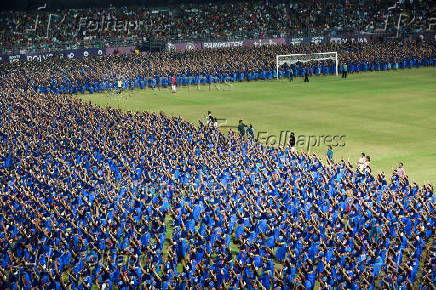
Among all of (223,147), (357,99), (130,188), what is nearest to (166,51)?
(357,99)

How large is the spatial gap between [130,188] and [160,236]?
501 centimetres

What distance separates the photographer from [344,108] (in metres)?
42.8

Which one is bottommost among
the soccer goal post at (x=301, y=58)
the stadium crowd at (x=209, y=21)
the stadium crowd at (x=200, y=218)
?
the stadium crowd at (x=200, y=218)

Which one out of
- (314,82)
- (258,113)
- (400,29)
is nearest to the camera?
(258,113)

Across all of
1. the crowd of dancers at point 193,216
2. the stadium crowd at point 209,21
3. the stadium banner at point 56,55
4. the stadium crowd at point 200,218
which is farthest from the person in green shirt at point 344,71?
the stadium crowd at point 200,218

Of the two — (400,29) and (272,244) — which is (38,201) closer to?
(272,244)

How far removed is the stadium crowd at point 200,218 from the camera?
1565cm

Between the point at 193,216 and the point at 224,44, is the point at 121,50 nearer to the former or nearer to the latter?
the point at 224,44

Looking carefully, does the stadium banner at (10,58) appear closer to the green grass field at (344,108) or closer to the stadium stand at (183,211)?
the green grass field at (344,108)

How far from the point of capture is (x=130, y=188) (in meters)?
23.2

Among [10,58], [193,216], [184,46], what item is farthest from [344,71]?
[193,216]

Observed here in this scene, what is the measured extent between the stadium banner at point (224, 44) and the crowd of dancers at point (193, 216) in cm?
3915

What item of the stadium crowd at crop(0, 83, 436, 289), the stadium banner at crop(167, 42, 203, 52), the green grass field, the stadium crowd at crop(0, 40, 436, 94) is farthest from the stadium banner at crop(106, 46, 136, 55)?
the stadium crowd at crop(0, 83, 436, 289)

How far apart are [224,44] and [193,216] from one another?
178ft
